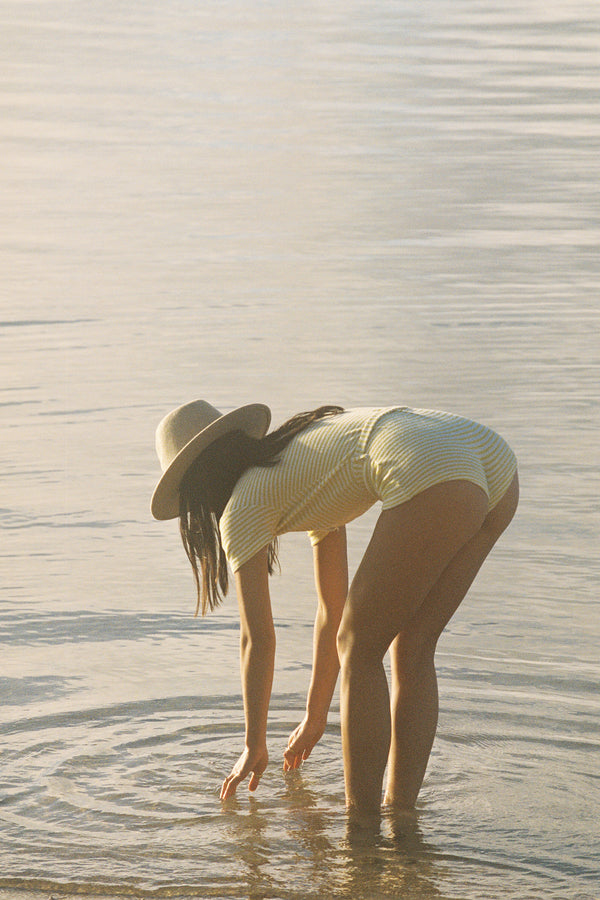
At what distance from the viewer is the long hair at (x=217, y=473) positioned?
434 cm

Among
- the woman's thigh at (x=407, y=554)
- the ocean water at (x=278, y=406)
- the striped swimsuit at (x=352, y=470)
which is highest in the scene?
the striped swimsuit at (x=352, y=470)

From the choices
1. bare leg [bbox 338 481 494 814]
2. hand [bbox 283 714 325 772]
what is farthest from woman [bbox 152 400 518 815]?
hand [bbox 283 714 325 772]

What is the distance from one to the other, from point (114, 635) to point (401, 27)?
2612 centimetres

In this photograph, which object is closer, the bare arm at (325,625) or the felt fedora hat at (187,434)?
the felt fedora hat at (187,434)

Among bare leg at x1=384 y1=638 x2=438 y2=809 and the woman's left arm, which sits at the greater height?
the woman's left arm

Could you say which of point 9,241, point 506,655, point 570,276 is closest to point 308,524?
point 506,655

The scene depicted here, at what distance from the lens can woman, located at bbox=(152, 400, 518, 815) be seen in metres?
4.20

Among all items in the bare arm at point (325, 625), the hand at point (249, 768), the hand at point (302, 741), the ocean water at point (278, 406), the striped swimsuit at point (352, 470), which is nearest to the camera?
the striped swimsuit at point (352, 470)

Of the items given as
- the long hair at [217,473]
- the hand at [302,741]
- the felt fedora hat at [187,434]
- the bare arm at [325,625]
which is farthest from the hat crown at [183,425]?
the hand at [302,741]

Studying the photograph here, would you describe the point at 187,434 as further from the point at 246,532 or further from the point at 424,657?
the point at 424,657

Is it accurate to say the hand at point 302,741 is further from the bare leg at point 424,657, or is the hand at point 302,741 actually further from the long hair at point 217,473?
the long hair at point 217,473

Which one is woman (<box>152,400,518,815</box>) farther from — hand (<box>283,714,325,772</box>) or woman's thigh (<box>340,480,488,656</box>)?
hand (<box>283,714,325,772</box>)

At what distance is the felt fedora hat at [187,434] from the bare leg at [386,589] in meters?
0.48

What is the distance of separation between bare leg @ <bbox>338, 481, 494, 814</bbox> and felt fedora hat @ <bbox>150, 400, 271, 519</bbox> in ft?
Answer: 1.57
